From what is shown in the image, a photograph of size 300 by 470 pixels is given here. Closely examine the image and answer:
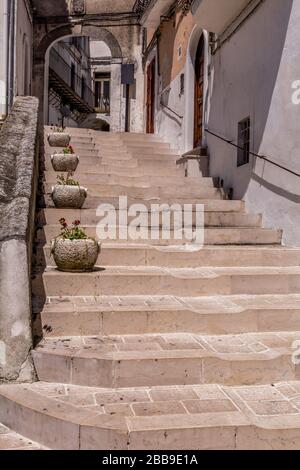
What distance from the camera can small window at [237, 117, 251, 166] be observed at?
9.20m

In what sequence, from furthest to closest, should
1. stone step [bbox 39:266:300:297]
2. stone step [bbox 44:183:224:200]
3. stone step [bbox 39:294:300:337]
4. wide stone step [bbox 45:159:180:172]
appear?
1. wide stone step [bbox 45:159:180:172]
2. stone step [bbox 44:183:224:200]
3. stone step [bbox 39:266:300:297]
4. stone step [bbox 39:294:300:337]

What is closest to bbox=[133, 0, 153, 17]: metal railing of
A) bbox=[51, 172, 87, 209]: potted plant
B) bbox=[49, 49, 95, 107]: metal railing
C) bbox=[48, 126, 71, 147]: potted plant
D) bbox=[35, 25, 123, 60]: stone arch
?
bbox=[35, 25, 123, 60]: stone arch

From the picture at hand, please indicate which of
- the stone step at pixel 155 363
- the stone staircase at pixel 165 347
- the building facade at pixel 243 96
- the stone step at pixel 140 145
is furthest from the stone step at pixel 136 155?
the stone step at pixel 155 363

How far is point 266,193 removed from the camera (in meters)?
8.13

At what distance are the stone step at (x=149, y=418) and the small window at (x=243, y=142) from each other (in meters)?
5.91

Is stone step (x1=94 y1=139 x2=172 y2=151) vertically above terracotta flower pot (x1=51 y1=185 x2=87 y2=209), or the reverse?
stone step (x1=94 y1=139 x2=172 y2=151)

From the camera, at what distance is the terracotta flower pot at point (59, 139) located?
1074 cm

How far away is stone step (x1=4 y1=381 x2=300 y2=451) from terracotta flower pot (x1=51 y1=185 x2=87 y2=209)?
12.5ft

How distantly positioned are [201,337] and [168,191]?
4.54 m

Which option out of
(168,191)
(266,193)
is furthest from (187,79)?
(266,193)

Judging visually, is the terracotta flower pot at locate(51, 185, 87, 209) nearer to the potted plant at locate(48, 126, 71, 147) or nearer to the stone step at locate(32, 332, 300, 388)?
the stone step at locate(32, 332, 300, 388)

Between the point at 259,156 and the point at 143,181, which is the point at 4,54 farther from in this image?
the point at 259,156

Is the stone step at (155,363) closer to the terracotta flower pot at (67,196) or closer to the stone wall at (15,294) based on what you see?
the stone wall at (15,294)
